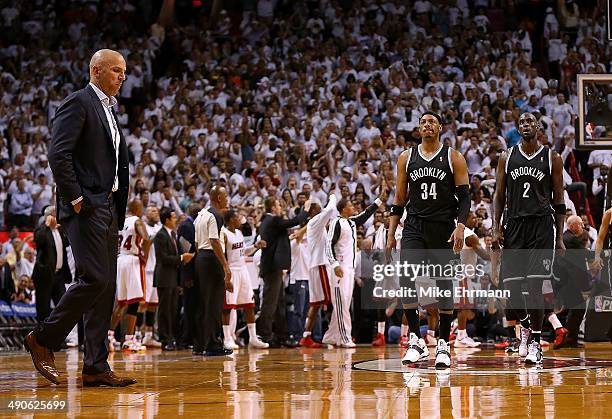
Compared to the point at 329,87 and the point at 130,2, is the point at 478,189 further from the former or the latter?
the point at 130,2

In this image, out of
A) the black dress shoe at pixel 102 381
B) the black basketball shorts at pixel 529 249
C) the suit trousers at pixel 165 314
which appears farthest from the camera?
the suit trousers at pixel 165 314

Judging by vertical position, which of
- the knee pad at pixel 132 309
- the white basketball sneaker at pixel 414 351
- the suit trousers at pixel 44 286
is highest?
the suit trousers at pixel 44 286

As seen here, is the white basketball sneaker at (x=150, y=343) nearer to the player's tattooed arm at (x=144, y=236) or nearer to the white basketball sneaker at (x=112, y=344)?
the white basketball sneaker at (x=112, y=344)

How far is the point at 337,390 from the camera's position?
658 cm

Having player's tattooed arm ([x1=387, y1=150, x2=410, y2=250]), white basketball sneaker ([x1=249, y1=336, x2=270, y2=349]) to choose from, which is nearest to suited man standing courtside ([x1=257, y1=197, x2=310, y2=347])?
white basketball sneaker ([x1=249, y1=336, x2=270, y2=349])

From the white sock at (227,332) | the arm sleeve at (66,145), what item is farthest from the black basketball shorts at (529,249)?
the white sock at (227,332)

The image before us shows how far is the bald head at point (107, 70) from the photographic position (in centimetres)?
718

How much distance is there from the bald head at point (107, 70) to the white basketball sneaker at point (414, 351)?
3695mm

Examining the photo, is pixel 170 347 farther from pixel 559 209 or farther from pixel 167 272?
pixel 559 209

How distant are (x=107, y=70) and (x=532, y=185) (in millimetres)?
4412

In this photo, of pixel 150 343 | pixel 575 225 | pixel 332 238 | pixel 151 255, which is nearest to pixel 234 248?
pixel 332 238

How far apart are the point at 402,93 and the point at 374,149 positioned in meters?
3.01

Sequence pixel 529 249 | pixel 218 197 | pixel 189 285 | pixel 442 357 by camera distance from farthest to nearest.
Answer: pixel 189 285, pixel 218 197, pixel 529 249, pixel 442 357

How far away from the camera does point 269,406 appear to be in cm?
569
